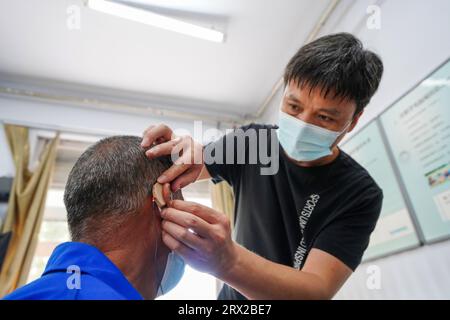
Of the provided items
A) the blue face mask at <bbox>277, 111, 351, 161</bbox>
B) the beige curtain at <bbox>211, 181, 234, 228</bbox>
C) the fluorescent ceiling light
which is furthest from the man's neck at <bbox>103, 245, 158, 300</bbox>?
the beige curtain at <bbox>211, 181, 234, 228</bbox>

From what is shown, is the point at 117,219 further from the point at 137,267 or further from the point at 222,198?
the point at 222,198

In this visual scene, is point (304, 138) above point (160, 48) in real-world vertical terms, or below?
below

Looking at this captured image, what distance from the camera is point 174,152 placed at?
2.72 feet

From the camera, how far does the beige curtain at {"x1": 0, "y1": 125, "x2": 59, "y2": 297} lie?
2.27 m

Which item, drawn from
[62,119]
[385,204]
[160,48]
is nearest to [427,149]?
[385,204]

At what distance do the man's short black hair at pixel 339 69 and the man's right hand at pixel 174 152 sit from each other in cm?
47

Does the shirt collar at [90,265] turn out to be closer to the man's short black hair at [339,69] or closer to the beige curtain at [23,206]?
the man's short black hair at [339,69]

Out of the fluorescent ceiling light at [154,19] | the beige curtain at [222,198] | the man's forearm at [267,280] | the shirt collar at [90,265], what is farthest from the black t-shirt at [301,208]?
the beige curtain at [222,198]

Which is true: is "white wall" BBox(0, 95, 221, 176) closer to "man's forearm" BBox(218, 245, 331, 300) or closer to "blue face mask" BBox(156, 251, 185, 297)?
"blue face mask" BBox(156, 251, 185, 297)

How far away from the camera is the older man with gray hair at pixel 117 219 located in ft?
2.08

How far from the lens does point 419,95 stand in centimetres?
148

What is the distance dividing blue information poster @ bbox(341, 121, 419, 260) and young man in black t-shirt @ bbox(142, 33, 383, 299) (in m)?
0.54

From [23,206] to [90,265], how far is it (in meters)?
2.30

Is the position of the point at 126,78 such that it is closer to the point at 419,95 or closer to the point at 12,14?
the point at 12,14
